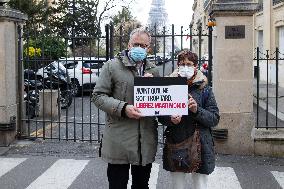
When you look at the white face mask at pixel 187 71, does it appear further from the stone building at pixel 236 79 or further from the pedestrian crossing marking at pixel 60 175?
the stone building at pixel 236 79

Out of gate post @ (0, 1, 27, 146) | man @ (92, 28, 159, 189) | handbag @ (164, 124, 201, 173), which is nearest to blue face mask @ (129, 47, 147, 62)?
man @ (92, 28, 159, 189)

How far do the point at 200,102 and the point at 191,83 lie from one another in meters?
0.20

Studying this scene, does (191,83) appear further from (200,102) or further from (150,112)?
(150,112)

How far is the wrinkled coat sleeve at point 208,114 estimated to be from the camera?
446cm

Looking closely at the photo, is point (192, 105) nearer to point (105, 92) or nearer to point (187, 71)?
point (187, 71)

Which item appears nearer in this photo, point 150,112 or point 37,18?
point 150,112

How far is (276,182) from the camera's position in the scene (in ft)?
22.8

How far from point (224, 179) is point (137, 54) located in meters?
3.32

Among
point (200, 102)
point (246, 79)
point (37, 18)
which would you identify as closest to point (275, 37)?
point (37, 18)

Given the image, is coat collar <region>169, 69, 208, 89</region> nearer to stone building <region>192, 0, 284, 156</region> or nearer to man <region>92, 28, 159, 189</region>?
man <region>92, 28, 159, 189</region>

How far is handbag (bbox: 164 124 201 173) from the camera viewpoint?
4543 millimetres

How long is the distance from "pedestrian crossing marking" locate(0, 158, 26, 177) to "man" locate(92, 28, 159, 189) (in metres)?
3.40

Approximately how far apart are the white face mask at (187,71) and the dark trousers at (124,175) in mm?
890

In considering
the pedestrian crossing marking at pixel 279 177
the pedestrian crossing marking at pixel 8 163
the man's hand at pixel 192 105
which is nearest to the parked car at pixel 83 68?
the pedestrian crossing marking at pixel 8 163
